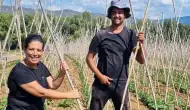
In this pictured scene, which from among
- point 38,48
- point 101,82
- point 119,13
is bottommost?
point 101,82

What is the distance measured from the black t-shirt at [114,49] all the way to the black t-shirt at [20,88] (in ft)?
3.22

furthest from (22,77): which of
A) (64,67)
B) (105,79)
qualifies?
(105,79)

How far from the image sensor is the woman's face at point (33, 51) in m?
2.61

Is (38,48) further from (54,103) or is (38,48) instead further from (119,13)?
(54,103)

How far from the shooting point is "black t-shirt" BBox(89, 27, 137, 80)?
11.5 ft

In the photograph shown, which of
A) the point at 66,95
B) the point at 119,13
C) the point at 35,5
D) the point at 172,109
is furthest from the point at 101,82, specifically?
the point at 172,109

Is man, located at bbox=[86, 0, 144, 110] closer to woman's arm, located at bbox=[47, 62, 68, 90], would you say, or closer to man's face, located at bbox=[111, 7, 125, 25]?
man's face, located at bbox=[111, 7, 125, 25]

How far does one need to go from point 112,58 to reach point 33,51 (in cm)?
110

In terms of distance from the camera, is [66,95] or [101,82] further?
[101,82]

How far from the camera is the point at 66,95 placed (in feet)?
8.54

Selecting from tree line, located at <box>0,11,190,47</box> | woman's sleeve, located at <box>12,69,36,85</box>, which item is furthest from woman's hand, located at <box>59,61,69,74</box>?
tree line, located at <box>0,11,190,47</box>

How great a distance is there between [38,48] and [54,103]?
16.8 feet

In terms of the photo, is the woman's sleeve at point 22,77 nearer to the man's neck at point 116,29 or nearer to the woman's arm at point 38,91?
the woman's arm at point 38,91

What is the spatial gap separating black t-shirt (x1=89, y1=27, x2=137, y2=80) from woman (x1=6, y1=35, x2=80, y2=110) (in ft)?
3.07
